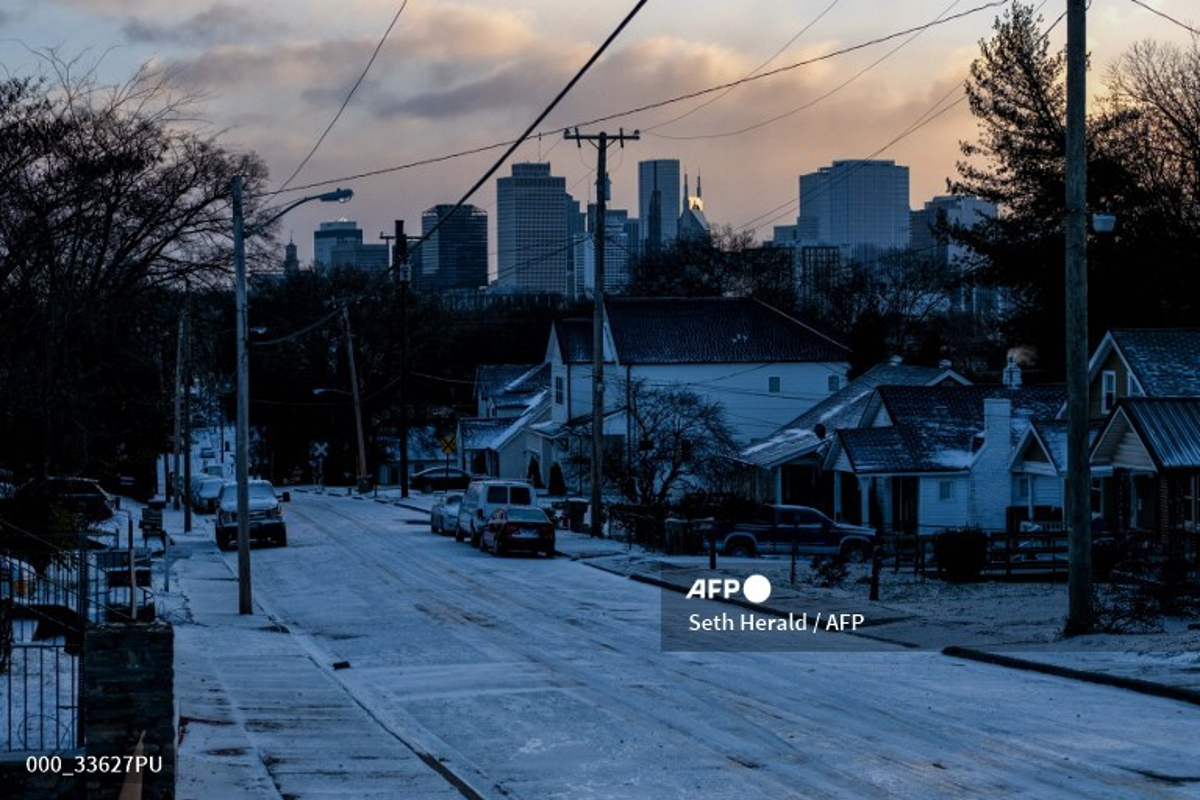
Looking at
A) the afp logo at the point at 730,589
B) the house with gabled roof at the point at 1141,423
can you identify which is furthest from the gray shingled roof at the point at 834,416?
the afp logo at the point at 730,589

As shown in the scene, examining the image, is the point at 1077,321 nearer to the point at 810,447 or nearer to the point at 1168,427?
the point at 1168,427

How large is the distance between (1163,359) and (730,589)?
15004 mm

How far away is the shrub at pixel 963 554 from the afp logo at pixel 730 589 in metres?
3.63

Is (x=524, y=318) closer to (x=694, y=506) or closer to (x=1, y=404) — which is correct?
(x=694, y=506)

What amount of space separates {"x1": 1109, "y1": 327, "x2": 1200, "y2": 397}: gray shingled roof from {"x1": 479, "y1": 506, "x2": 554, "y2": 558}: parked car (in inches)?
608

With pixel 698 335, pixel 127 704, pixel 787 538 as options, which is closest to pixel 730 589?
pixel 787 538

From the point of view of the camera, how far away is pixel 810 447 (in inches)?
2162

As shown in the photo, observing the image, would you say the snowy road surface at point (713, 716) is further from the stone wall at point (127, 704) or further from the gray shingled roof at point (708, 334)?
the gray shingled roof at point (708, 334)

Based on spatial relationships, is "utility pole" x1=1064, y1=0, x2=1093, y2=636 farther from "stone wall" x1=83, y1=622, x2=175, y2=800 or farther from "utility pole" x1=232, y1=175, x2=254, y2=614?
"stone wall" x1=83, y1=622, x2=175, y2=800

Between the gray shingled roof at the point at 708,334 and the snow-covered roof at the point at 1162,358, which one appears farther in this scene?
the gray shingled roof at the point at 708,334

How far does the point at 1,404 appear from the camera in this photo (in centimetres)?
2797

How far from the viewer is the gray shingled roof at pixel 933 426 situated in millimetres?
47281

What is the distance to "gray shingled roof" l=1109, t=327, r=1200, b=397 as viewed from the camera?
40.2 m

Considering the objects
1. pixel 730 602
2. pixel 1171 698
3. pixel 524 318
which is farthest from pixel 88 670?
pixel 524 318
